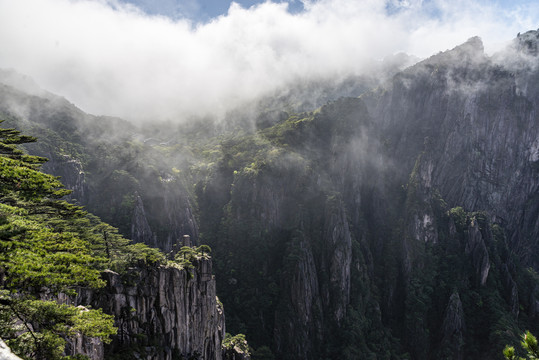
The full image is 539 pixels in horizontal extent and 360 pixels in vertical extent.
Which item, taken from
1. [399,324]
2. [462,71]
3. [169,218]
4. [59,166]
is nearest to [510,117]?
[462,71]

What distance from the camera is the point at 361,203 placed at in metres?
127

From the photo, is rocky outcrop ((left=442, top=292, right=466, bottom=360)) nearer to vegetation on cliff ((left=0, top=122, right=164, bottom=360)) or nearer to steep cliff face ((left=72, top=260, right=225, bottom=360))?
steep cliff face ((left=72, top=260, right=225, bottom=360))

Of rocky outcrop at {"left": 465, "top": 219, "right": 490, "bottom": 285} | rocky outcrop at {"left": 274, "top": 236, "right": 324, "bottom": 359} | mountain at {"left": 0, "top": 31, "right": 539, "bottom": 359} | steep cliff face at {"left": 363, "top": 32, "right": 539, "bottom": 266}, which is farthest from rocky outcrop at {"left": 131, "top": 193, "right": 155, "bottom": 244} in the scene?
rocky outcrop at {"left": 465, "top": 219, "right": 490, "bottom": 285}

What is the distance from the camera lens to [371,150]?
127 m

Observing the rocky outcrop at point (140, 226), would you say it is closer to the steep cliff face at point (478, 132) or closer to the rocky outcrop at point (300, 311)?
the rocky outcrop at point (300, 311)

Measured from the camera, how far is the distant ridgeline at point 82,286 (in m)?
11.0

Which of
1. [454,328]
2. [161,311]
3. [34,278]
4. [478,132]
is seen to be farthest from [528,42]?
[34,278]

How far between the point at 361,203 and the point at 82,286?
112 m

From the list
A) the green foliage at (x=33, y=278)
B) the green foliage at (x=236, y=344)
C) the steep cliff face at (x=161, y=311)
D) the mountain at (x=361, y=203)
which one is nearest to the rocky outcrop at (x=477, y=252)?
the mountain at (x=361, y=203)

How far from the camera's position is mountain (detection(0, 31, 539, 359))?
88438 mm

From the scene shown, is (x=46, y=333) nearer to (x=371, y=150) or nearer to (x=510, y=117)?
(x=371, y=150)

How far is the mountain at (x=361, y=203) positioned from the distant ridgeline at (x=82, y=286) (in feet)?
121

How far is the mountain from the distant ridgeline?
121ft

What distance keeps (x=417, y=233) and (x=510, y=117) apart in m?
71.6
